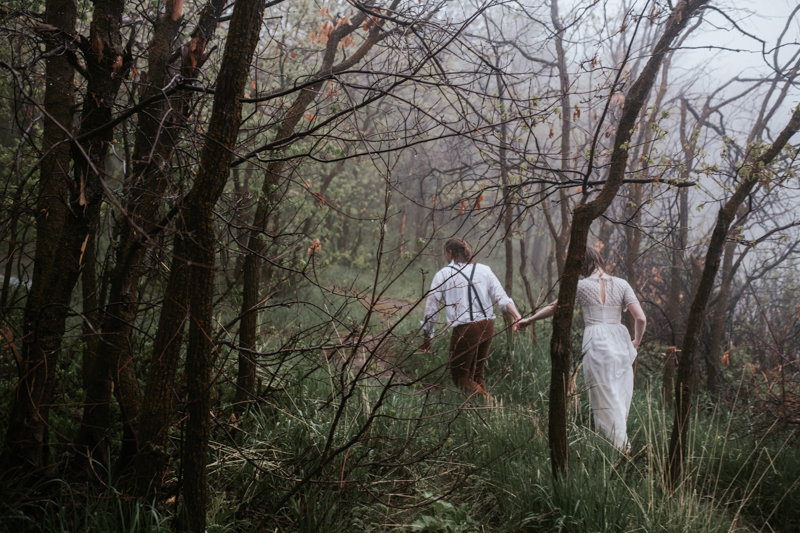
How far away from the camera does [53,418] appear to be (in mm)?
3279

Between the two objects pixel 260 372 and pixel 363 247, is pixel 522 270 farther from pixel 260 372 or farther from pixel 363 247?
pixel 363 247

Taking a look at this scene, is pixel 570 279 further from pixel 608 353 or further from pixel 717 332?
pixel 717 332

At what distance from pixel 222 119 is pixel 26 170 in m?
4.45

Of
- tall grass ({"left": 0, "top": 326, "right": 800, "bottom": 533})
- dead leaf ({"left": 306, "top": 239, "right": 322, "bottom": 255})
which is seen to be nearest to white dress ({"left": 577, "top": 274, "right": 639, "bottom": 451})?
tall grass ({"left": 0, "top": 326, "right": 800, "bottom": 533})

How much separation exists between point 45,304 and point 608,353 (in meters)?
4.35

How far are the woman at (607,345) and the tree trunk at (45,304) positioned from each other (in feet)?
11.7

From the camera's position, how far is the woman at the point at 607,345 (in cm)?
467

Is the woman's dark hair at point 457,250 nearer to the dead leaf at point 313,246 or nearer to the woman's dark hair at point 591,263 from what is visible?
the woman's dark hair at point 591,263

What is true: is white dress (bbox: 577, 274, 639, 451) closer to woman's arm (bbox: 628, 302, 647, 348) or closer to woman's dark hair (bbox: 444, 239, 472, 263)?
woman's arm (bbox: 628, 302, 647, 348)

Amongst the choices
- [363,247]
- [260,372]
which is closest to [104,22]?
[260,372]

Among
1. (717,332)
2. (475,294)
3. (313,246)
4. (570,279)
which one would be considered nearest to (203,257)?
(570,279)

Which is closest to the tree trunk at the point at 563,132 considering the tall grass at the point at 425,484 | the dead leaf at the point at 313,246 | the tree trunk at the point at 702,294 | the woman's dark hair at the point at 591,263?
the woman's dark hair at the point at 591,263

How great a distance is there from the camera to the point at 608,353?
4.72 meters

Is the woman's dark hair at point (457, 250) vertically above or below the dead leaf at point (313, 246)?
above
